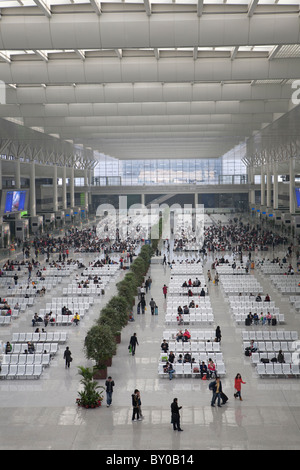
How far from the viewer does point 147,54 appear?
23.0m

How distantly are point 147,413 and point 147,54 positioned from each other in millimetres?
14837

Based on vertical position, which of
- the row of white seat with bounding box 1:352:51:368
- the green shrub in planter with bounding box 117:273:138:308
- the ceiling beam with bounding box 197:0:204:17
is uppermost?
the ceiling beam with bounding box 197:0:204:17

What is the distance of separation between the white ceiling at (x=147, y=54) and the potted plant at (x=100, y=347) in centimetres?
856

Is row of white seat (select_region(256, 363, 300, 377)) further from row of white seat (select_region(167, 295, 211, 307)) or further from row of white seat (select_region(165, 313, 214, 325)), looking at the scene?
row of white seat (select_region(167, 295, 211, 307))

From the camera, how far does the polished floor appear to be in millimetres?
11836

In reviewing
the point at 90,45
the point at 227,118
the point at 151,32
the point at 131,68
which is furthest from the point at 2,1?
the point at 227,118

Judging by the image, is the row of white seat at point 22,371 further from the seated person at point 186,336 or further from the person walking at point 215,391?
the seated person at point 186,336

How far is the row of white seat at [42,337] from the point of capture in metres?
20.4

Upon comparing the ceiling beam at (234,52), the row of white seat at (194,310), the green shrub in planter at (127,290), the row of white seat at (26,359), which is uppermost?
the ceiling beam at (234,52)

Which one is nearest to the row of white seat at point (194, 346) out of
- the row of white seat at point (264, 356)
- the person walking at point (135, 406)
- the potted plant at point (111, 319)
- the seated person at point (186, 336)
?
the seated person at point (186, 336)

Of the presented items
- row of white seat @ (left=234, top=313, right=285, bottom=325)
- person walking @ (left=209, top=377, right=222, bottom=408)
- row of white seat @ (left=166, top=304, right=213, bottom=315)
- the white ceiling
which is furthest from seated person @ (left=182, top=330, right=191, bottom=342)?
the white ceiling

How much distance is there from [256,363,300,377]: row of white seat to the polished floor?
208mm

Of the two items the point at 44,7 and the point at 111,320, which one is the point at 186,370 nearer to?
the point at 111,320

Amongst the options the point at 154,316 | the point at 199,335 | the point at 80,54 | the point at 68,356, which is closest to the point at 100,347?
the point at 68,356
